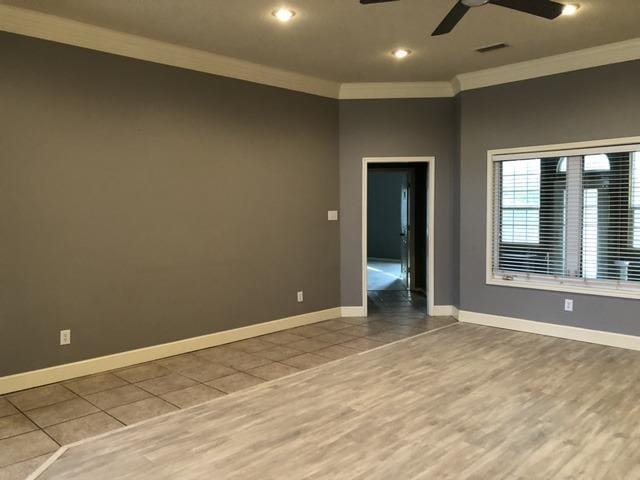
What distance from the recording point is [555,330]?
527cm

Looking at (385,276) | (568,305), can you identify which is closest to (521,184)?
(568,305)

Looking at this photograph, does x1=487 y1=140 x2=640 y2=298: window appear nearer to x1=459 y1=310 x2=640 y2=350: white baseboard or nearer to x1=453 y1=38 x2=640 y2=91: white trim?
x1=459 y1=310 x2=640 y2=350: white baseboard

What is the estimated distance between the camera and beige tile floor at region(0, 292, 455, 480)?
3055 mm

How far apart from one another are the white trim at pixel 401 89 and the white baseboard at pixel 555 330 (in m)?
2.63

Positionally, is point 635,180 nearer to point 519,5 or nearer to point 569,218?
point 569,218

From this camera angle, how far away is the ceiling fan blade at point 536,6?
313 cm

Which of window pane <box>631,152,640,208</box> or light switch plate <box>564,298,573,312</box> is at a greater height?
window pane <box>631,152,640,208</box>

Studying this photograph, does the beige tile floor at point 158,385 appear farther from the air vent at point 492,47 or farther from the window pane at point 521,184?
the air vent at point 492,47

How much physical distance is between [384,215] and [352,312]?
7082mm

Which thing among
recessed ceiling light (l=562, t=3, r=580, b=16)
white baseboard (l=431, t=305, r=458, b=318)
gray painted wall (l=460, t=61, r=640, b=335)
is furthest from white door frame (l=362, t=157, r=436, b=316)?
recessed ceiling light (l=562, t=3, r=580, b=16)

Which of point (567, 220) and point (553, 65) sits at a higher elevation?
point (553, 65)

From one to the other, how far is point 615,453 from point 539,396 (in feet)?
2.82

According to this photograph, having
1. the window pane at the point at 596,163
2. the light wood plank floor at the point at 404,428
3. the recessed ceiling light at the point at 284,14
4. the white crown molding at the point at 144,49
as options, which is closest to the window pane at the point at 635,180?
the window pane at the point at 596,163

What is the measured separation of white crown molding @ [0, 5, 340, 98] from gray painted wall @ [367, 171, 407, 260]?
7.20 metres
